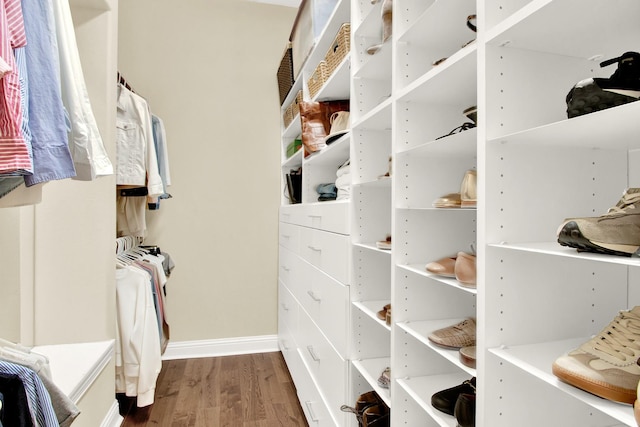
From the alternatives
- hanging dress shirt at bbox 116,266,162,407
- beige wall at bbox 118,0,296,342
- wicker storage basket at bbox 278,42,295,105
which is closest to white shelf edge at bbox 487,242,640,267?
hanging dress shirt at bbox 116,266,162,407

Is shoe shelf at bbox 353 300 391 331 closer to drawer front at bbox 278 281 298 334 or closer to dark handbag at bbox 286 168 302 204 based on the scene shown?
drawer front at bbox 278 281 298 334

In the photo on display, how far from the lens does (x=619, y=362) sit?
59 centimetres

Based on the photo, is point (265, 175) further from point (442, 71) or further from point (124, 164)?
point (442, 71)

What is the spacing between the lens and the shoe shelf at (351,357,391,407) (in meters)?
1.26

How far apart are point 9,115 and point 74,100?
263mm

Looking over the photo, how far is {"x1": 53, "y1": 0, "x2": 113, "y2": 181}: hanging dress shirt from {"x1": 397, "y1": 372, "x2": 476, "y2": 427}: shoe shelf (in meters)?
1.02

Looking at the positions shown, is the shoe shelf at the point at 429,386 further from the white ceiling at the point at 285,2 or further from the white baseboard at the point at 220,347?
the white ceiling at the point at 285,2

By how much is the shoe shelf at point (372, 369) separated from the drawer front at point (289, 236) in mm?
888

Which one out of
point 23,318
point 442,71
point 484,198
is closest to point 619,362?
point 484,198

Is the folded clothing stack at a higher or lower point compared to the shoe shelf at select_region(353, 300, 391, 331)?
higher

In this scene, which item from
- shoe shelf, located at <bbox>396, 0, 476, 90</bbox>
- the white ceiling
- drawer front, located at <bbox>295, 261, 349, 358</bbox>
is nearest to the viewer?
shoe shelf, located at <bbox>396, 0, 476, 90</bbox>

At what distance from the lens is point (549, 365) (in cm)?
67

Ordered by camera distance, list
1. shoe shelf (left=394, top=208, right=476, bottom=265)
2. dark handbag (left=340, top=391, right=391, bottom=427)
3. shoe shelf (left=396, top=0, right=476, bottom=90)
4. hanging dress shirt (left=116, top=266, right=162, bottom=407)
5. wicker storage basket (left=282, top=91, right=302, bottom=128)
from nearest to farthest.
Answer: shoe shelf (left=396, top=0, right=476, bottom=90) < shoe shelf (left=394, top=208, right=476, bottom=265) < dark handbag (left=340, top=391, right=391, bottom=427) < hanging dress shirt (left=116, top=266, right=162, bottom=407) < wicker storage basket (left=282, top=91, right=302, bottom=128)

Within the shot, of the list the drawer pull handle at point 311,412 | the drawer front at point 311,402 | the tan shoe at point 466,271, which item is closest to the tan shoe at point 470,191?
the tan shoe at point 466,271
